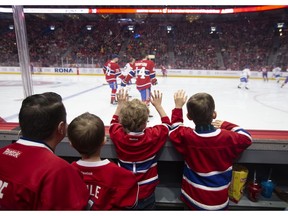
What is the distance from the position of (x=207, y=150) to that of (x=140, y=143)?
37cm

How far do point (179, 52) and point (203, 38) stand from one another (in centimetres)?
214

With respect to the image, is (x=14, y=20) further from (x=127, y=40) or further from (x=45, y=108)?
(x=127, y=40)

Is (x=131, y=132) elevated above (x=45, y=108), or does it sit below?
below

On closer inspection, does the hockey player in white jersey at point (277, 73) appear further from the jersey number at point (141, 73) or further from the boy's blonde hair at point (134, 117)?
the boy's blonde hair at point (134, 117)

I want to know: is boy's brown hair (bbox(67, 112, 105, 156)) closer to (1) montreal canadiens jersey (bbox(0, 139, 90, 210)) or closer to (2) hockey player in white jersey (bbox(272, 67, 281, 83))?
(1) montreal canadiens jersey (bbox(0, 139, 90, 210))

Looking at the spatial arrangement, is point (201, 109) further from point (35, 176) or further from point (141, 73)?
point (141, 73)

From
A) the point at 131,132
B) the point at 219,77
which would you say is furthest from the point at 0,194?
the point at 219,77

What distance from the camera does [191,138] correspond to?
1.37m

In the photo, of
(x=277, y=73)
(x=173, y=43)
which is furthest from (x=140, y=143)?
(x=173, y=43)

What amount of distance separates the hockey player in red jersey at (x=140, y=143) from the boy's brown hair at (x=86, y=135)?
0.29m

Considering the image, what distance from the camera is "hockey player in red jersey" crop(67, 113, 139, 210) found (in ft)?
3.35

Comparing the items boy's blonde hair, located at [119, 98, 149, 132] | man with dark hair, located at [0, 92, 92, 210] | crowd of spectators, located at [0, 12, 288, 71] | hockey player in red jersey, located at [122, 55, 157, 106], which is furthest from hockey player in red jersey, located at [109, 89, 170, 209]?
crowd of spectators, located at [0, 12, 288, 71]

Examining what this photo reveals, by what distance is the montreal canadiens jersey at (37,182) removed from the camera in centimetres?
77

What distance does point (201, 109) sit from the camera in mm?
1342
